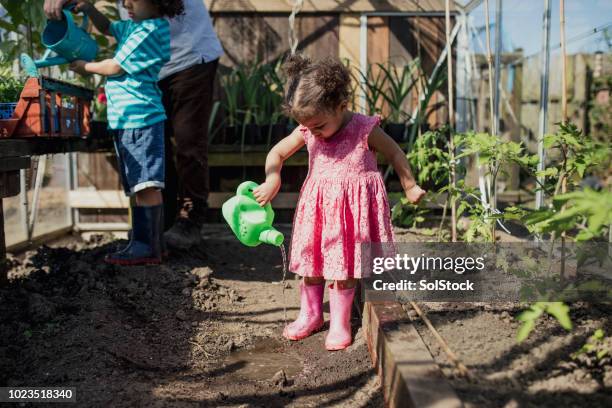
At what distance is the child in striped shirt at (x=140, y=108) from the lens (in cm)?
296

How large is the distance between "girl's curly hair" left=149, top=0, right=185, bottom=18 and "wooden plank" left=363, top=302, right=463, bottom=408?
1.77 meters

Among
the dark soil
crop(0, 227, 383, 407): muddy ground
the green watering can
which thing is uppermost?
the green watering can

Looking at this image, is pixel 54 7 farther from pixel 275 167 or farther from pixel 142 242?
pixel 275 167

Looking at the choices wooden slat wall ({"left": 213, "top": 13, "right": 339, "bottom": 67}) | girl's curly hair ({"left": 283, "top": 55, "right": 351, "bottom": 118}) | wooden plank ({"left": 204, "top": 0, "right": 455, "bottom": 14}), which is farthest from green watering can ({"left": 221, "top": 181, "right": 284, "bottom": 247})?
wooden plank ({"left": 204, "top": 0, "right": 455, "bottom": 14})

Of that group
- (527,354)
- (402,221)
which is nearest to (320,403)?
(527,354)

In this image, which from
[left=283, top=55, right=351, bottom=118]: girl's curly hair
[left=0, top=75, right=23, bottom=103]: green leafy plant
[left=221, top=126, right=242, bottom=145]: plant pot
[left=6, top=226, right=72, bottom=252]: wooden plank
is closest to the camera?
[left=283, top=55, right=351, bottom=118]: girl's curly hair

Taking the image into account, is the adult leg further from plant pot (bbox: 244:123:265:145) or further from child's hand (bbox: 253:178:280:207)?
child's hand (bbox: 253:178:280:207)

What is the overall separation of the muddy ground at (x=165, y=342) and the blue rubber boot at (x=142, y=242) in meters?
0.09

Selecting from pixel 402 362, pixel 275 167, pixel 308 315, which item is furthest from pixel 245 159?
pixel 402 362

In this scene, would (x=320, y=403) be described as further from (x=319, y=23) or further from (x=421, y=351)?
(x=319, y=23)

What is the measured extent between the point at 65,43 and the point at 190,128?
844 millimetres

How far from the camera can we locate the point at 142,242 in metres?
3.14

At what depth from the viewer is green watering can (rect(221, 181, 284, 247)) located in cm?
237

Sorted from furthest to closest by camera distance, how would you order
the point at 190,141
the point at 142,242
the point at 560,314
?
the point at 190,141, the point at 142,242, the point at 560,314
